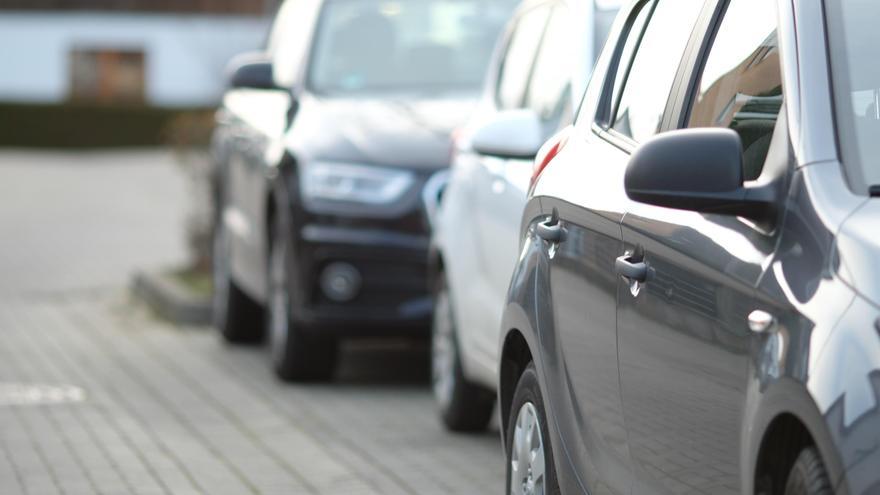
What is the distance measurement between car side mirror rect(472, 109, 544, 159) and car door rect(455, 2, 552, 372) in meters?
0.13

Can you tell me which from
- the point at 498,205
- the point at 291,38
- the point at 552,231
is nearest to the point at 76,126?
the point at 291,38

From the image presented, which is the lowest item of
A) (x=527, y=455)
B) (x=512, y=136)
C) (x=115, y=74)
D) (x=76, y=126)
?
(x=115, y=74)

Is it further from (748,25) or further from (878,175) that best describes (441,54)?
(878,175)

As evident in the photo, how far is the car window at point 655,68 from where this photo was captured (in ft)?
15.0

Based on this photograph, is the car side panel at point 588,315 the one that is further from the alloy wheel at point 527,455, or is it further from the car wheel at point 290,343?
the car wheel at point 290,343

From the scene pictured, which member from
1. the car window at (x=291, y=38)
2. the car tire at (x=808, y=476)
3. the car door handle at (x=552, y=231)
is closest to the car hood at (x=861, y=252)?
the car tire at (x=808, y=476)

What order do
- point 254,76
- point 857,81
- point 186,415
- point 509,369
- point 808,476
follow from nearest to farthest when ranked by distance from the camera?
point 808,476 < point 857,81 < point 509,369 < point 186,415 < point 254,76

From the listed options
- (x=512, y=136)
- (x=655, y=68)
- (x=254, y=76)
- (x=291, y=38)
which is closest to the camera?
(x=655, y=68)

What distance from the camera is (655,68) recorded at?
475cm

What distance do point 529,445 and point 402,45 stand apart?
221 inches

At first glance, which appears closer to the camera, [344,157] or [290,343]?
[344,157]

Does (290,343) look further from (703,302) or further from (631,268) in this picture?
(703,302)

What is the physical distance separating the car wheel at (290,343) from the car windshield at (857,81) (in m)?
5.87

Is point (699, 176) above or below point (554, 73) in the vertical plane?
above
